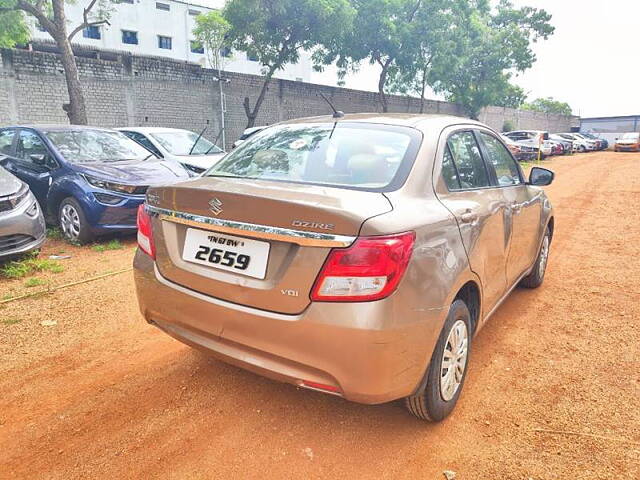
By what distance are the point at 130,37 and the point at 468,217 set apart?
41547mm

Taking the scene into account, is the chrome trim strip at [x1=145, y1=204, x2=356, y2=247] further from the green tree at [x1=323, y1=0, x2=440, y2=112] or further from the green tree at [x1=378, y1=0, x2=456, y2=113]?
the green tree at [x1=378, y1=0, x2=456, y2=113]

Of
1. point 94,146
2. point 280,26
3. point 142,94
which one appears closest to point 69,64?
point 142,94

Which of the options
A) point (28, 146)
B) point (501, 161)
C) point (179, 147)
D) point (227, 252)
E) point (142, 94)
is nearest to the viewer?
point (227, 252)

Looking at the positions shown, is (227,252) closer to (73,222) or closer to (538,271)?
(538,271)

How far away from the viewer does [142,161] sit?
22.4ft

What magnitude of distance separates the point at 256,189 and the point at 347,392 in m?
1.00

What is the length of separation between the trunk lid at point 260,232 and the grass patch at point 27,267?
10.7 feet

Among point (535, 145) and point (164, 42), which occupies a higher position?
point (164, 42)

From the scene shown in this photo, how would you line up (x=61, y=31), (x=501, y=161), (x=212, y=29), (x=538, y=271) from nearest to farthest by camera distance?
(x=501, y=161) < (x=538, y=271) < (x=61, y=31) < (x=212, y=29)

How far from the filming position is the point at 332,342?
1.89 meters

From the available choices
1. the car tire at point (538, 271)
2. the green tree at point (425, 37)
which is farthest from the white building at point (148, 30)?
the car tire at point (538, 271)

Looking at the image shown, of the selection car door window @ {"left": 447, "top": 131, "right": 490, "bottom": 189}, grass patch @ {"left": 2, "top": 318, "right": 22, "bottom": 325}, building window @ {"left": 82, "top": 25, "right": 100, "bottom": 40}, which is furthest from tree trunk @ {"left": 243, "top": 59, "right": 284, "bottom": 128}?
building window @ {"left": 82, "top": 25, "right": 100, "bottom": 40}

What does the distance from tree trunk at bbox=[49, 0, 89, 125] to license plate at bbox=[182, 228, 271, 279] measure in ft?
38.7

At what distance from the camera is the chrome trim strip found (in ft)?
6.11
